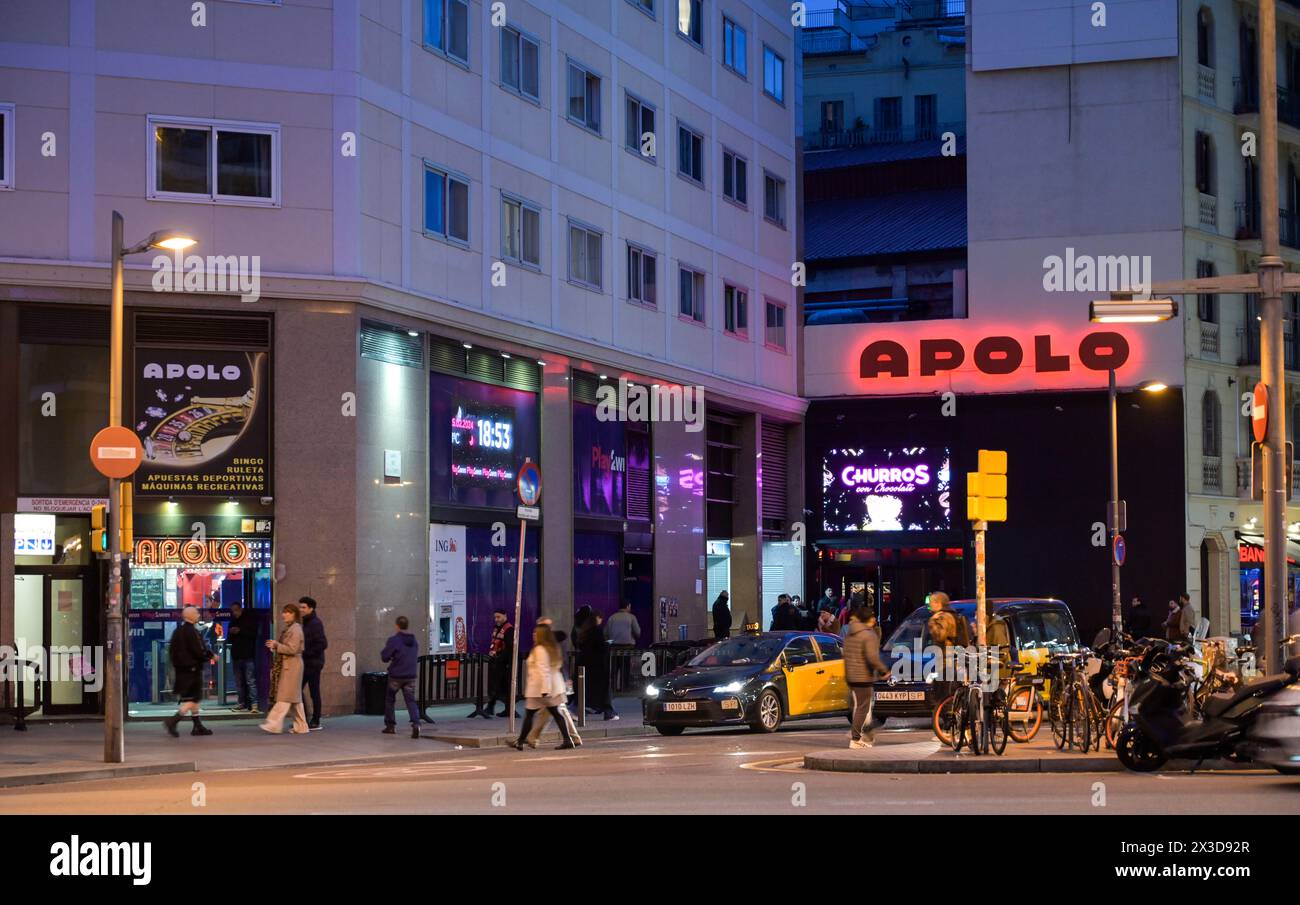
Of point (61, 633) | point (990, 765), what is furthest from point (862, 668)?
point (61, 633)

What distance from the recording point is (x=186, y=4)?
1156 inches

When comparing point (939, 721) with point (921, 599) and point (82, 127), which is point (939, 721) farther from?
point (921, 599)

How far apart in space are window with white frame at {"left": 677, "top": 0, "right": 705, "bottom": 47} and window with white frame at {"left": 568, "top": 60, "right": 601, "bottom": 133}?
4.81m

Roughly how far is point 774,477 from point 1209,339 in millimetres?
12886

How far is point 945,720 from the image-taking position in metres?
20.5

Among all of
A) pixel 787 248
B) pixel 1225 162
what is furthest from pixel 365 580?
pixel 1225 162

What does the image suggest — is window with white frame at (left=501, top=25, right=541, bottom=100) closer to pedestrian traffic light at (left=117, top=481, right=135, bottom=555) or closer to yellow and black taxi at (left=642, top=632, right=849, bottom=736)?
yellow and black taxi at (left=642, top=632, right=849, bottom=736)

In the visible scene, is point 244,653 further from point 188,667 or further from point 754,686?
point 754,686

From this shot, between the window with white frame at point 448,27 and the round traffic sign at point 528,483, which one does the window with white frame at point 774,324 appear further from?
the round traffic sign at point 528,483

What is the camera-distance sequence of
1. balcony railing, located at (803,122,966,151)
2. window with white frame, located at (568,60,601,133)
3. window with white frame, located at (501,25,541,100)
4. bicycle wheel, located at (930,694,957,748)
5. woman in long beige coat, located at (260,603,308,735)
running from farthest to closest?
balcony railing, located at (803,122,966,151) < window with white frame, located at (568,60,601,133) < window with white frame, located at (501,25,541,100) < woman in long beige coat, located at (260,603,308,735) < bicycle wheel, located at (930,694,957,748)

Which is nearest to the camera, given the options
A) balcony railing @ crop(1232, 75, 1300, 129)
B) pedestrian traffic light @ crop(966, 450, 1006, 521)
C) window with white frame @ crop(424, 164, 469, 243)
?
pedestrian traffic light @ crop(966, 450, 1006, 521)

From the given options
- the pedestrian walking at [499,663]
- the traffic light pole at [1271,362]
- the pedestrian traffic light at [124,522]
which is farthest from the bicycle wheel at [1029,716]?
the pedestrian traffic light at [124,522]

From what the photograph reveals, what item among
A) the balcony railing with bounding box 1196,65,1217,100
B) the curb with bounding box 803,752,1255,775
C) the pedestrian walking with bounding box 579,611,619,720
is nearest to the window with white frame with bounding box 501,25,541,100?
the pedestrian walking with bounding box 579,611,619,720

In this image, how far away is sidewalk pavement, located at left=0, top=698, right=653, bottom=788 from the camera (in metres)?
21.2
